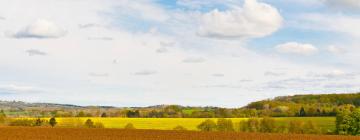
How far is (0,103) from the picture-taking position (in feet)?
544

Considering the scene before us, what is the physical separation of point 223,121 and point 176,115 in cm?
2558

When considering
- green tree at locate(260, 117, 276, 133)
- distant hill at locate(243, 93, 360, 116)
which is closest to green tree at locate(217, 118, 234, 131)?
green tree at locate(260, 117, 276, 133)

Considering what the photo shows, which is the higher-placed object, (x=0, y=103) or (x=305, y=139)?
(x=0, y=103)

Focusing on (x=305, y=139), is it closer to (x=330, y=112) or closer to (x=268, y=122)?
(x=268, y=122)

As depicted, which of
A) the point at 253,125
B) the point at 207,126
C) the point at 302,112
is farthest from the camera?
the point at 302,112

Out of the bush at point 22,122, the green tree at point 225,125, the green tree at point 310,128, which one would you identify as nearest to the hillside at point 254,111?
the green tree at point 310,128

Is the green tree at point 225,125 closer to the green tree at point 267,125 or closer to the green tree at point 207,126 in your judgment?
the green tree at point 207,126

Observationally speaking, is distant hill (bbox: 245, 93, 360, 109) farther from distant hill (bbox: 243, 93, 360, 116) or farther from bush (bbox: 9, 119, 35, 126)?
bush (bbox: 9, 119, 35, 126)

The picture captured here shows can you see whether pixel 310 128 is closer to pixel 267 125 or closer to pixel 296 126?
pixel 296 126

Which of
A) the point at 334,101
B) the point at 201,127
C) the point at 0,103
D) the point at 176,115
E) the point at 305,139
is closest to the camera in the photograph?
the point at 305,139

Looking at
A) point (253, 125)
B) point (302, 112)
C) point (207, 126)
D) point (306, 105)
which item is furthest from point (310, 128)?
point (306, 105)

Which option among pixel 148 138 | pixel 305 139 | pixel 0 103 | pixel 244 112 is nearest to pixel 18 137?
pixel 148 138

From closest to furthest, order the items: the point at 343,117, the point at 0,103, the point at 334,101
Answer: the point at 343,117 → the point at 334,101 → the point at 0,103

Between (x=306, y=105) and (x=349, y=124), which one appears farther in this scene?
(x=306, y=105)
